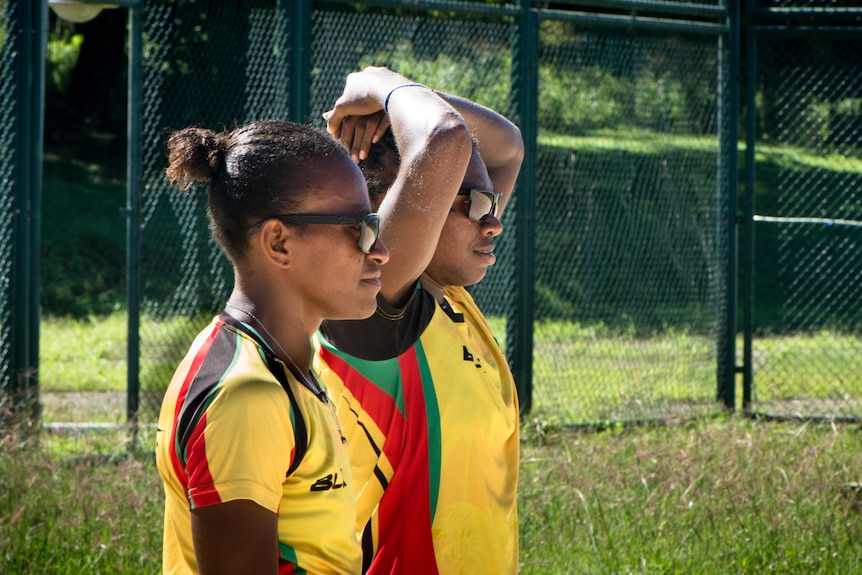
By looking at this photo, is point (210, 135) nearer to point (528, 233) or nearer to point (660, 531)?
point (660, 531)

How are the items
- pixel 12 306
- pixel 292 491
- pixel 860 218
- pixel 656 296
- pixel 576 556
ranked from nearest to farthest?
pixel 292 491
pixel 576 556
pixel 12 306
pixel 656 296
pixel 860 218

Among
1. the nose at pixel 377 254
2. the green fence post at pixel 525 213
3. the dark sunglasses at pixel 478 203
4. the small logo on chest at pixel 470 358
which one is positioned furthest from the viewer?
the green fence post at pixel 525 213

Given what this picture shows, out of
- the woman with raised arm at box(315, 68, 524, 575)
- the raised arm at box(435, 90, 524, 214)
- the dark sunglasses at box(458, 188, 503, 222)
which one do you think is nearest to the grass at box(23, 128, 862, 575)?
the raised arm at box(435, 90, 524, 214)

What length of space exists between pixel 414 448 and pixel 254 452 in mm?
831

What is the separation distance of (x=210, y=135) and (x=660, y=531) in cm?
342

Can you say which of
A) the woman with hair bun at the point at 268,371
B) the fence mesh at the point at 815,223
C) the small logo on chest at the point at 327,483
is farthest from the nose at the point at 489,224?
the fence mesh at the point at 815,223

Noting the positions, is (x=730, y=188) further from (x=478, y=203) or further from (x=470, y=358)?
(x=470, y=358)

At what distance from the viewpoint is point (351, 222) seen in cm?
202

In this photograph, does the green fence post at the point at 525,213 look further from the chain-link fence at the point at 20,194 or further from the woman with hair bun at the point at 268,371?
the woman with hair bun at the point at 268,371

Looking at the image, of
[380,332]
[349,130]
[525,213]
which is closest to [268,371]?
[380,332]

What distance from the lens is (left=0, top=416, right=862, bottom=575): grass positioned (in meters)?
4.54

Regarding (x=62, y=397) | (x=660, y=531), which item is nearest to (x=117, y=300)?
(x=62, y=397)

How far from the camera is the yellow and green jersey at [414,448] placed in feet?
8.07

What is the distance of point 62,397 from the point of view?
8367mm
